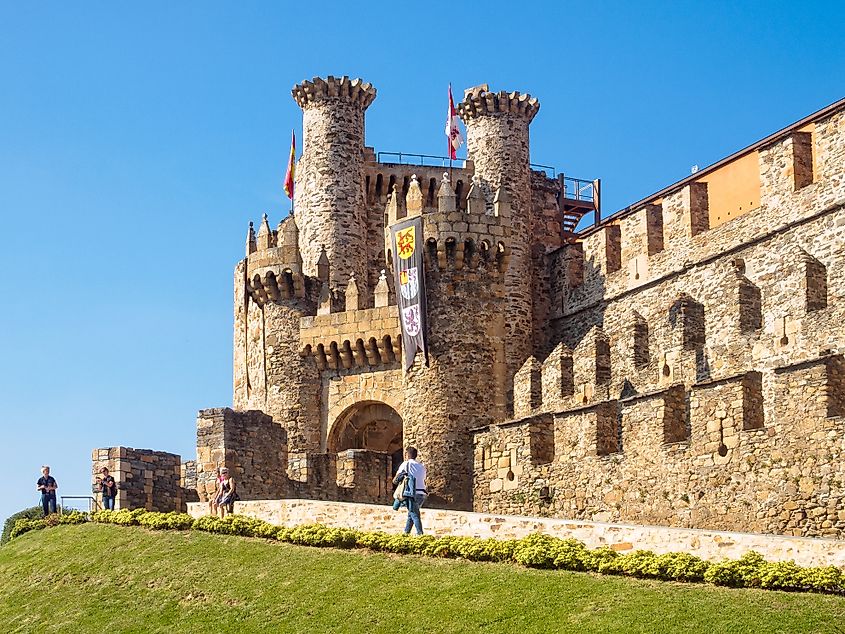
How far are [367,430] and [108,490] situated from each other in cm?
1116

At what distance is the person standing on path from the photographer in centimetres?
4706

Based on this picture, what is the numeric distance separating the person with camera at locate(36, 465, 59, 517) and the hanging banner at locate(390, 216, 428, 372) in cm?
1019

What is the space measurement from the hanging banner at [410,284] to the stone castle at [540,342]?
14.3 inches

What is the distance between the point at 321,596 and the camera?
111 ft

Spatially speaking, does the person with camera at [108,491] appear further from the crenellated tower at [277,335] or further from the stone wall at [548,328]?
the crenellated tower at [277,335]

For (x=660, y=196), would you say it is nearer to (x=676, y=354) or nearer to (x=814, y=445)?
(x=676, y=354)

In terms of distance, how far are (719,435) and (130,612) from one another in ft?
43.8

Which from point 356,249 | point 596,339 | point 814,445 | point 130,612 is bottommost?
point 130,612

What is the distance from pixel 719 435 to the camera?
132 ft

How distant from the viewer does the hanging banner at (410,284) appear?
167 feet

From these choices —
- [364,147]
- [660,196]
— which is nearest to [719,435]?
[660,196]

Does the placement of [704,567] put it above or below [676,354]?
below

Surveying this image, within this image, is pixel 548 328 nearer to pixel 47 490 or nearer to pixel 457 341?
pixel 457 341

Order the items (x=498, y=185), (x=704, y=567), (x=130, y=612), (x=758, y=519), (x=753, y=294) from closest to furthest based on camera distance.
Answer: (x=704, y=567) < (x=130, y=612) < (x=758, y=519) < (x=753, y=294) < (x=498, y=185)
